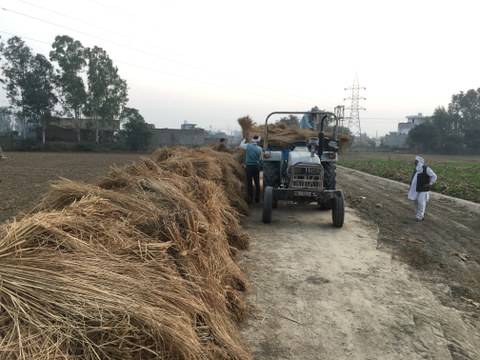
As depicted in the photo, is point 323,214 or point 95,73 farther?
point 95,73

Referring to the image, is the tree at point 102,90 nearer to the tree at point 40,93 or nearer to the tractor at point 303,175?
the tree at point 40,93

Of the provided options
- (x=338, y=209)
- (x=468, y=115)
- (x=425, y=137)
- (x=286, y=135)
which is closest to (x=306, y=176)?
(x=338, y=209)

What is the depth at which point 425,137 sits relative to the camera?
65188mm

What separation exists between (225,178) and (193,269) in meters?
5.19

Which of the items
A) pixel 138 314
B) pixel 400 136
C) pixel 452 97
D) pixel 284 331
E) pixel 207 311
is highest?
pixel 452 97

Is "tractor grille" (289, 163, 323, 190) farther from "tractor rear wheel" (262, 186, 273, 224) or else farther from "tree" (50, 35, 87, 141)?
"tree" (50, 35, 87, 141)

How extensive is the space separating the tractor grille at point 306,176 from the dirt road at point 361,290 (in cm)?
87

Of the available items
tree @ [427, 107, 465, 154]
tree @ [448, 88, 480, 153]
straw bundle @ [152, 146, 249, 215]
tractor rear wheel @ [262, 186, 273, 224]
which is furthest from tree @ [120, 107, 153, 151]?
tree @ [448, 88, 480, 153]

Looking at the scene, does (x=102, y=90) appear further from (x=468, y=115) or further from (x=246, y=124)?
(x=468, y=115)

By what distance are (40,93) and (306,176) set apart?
47.8 m

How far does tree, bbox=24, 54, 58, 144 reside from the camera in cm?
4644

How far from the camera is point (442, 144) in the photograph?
65.2 m

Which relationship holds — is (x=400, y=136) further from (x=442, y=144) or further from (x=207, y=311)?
(x=207, y=311)

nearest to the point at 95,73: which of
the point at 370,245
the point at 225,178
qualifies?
the point at 225,178
